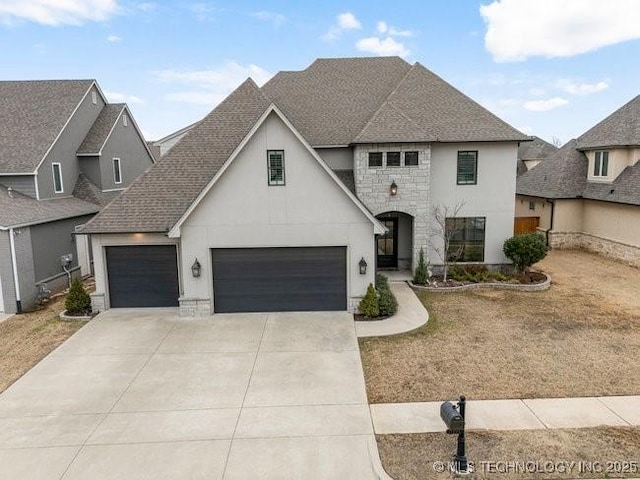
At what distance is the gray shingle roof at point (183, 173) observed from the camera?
13898 millimetres

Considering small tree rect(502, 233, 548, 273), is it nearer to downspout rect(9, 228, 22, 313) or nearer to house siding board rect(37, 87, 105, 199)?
downspout rect(9, 228, 22, 313)

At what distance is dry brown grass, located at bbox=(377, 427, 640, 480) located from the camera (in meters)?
6.21

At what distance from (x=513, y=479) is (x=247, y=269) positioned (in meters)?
9.60

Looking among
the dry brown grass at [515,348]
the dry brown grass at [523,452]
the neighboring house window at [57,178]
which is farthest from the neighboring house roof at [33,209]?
the dry brown grass at [523,452]

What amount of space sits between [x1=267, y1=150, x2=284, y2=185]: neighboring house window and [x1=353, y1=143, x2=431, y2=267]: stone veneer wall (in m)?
4.80

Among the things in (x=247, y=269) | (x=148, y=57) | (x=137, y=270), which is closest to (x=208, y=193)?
(x=247, y=269)

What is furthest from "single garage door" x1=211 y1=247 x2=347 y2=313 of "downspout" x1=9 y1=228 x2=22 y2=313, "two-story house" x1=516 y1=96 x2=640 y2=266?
"two-story house" x1=516 y1=96 x2=640 y2=266

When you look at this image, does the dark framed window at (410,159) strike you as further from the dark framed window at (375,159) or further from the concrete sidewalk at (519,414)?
the concrete sidewalk at (519,414)

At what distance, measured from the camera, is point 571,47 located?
2912cm

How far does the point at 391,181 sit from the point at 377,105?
177 inches

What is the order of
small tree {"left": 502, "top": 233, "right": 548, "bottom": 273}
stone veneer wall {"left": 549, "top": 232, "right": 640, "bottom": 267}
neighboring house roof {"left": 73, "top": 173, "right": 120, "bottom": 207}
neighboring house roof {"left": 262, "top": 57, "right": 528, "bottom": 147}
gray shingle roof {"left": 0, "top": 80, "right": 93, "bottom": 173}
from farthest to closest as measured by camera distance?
neighboring house roof {"left": 73, "top": 173, "right": 120, "bottom": 207}, stone veneer wall {"left": 549, "top": 232, "right": 640, "bottom": 267}, gray shingle roof {"left": 0, "top": 80, "right": 93, "bottom": 173}, neighboring house roof {"left": 262, "top": 57, "right": 528, "bottom": 147}, small tree {"left": 502, "top": 233, "right": 548, "bottom": 273}

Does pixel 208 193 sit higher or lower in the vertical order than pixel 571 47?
lower

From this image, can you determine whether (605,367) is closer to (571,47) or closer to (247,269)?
(247,269)

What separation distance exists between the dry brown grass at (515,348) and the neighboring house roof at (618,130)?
9.15 m
